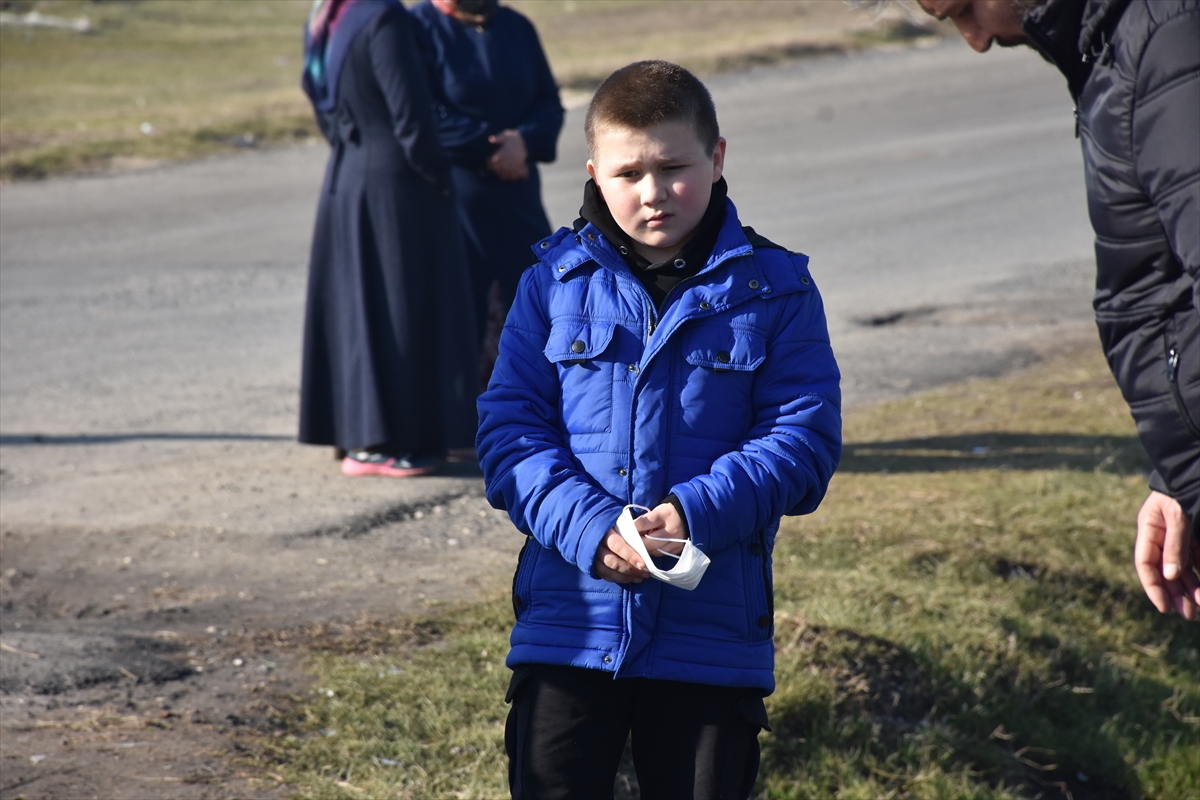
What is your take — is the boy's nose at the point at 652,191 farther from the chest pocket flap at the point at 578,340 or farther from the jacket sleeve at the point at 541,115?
the jacket sleeve at the point at 541,115

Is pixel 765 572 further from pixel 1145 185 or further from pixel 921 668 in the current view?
pixel 921 668

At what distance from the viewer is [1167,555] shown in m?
2.52

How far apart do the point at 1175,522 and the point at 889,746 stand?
1703mm

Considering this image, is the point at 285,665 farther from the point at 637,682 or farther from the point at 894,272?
the point at 894,272

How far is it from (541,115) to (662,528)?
13.0 ft

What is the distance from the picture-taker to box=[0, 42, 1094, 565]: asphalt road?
5.79 metres

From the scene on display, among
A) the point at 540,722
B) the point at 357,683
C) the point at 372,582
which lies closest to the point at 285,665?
the point at 357,683

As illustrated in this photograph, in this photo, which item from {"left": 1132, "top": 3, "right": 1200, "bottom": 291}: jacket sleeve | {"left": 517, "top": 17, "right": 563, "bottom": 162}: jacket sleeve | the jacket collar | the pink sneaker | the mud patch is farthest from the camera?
{"left": 517, "top": 17, "right": 563, "bottom": 162}: jacket sleeve

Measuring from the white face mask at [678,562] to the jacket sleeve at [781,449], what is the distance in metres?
0.04

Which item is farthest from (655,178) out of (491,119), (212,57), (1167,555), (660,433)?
(212,57)

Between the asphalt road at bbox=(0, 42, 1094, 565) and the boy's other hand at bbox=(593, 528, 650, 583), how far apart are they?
118 inches

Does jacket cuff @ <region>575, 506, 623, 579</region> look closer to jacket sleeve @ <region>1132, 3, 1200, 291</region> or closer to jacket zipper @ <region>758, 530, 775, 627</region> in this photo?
jacket zipper @ <region>758, 530, 775, 627</region>

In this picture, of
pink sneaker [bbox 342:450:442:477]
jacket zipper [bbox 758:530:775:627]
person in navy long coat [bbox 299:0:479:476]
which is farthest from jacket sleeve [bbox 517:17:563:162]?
jacket zipper [bbox 758:530:775:627]

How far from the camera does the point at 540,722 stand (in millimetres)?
2572
